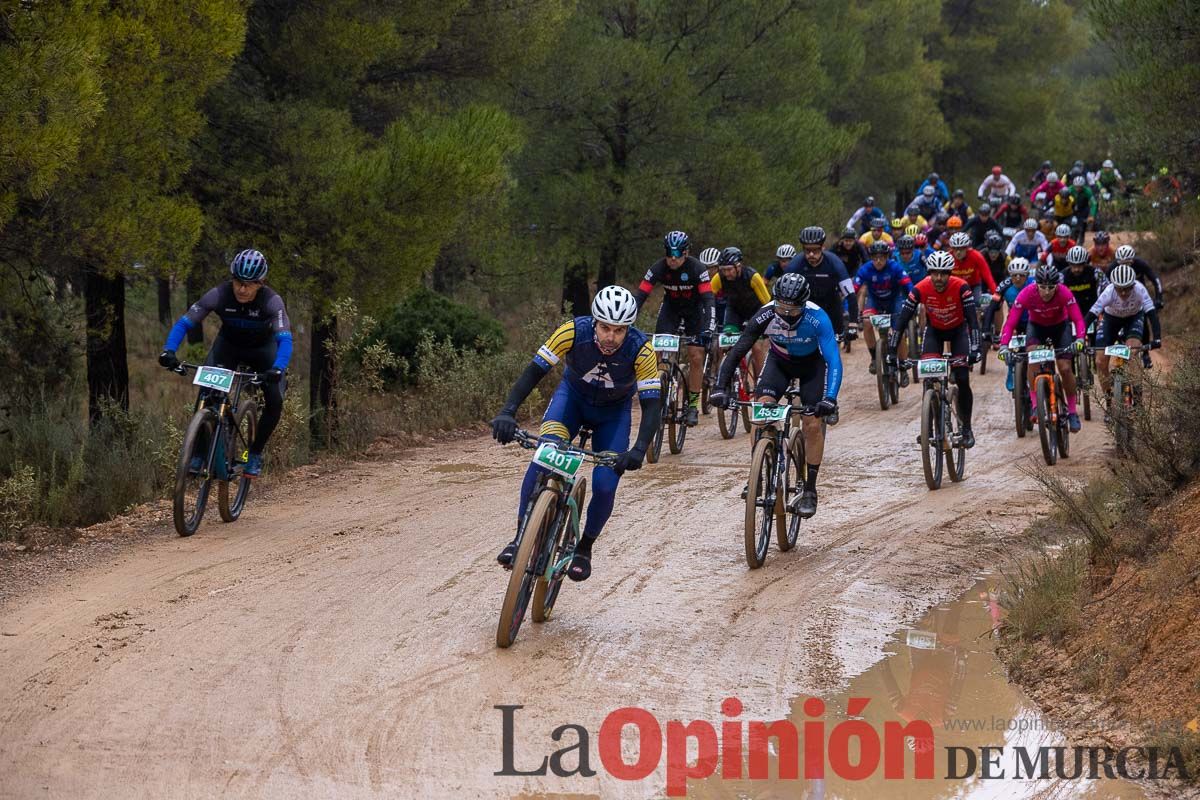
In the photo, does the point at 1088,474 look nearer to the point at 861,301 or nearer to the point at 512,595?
the point at 512,595

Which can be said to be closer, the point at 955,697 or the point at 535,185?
the point at 955,697

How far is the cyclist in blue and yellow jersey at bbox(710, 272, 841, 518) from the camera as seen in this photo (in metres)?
10.0

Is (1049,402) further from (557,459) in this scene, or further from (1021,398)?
(557,459)

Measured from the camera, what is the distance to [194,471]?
394 inches

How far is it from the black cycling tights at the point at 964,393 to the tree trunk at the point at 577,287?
31.2 feet

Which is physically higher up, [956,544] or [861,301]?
[861,301]

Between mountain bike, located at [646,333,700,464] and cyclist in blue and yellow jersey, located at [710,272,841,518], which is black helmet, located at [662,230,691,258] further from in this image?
cyclist in blue and yellow jersey, located at [710,272,841,518]

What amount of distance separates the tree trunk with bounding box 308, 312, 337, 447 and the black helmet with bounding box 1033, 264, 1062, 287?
7627 millimetres

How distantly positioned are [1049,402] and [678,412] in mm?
3965

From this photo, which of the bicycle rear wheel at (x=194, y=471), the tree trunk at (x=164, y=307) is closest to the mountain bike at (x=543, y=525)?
the bicycle rear wheel at (x=194, y=471)

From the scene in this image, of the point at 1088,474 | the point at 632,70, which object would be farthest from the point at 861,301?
the point at 1088,474

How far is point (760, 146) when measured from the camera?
2253 centimetres

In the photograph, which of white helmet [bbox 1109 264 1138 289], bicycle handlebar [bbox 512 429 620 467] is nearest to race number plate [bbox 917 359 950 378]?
white helmet [bbox 1109 264 1138 289]

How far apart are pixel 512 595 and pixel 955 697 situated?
2457 mm
